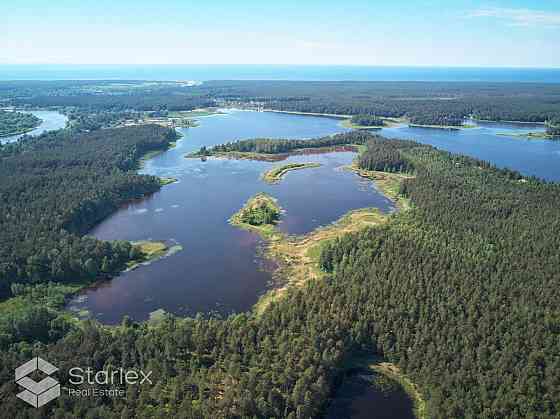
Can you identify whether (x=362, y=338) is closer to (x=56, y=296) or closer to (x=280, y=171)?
(x=56, y=296)

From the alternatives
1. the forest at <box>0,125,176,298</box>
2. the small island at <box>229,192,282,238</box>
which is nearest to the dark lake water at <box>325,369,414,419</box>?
the small island at <box>229,192,282,238</box>

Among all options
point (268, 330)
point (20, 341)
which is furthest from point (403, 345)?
point (20, 341)

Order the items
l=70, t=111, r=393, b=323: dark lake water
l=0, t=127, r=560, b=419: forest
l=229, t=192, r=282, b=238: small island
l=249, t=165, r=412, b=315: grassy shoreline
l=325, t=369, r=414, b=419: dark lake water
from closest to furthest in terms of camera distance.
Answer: l=0, t=127, r=560, b=419: forest → l=325, t=369, r=414, b=419: dark lake water → l=70, t=111, r=393, b=323: dark lake water → l=249, t=165, r=412, b=315: grassy shoreline → l=229, t=192, r=282, b=238: small island

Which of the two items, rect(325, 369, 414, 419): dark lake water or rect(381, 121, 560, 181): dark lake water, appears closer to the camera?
rect(325, 369, 414, 419): dark lake water

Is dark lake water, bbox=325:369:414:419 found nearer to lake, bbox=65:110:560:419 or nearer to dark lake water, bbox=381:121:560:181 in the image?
lake, bbox=65:110:560:419

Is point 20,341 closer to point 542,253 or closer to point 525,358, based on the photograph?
point 525,358

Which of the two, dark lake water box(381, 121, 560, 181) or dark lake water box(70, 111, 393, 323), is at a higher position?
dark lake water box(381, 121, 560, 181)
